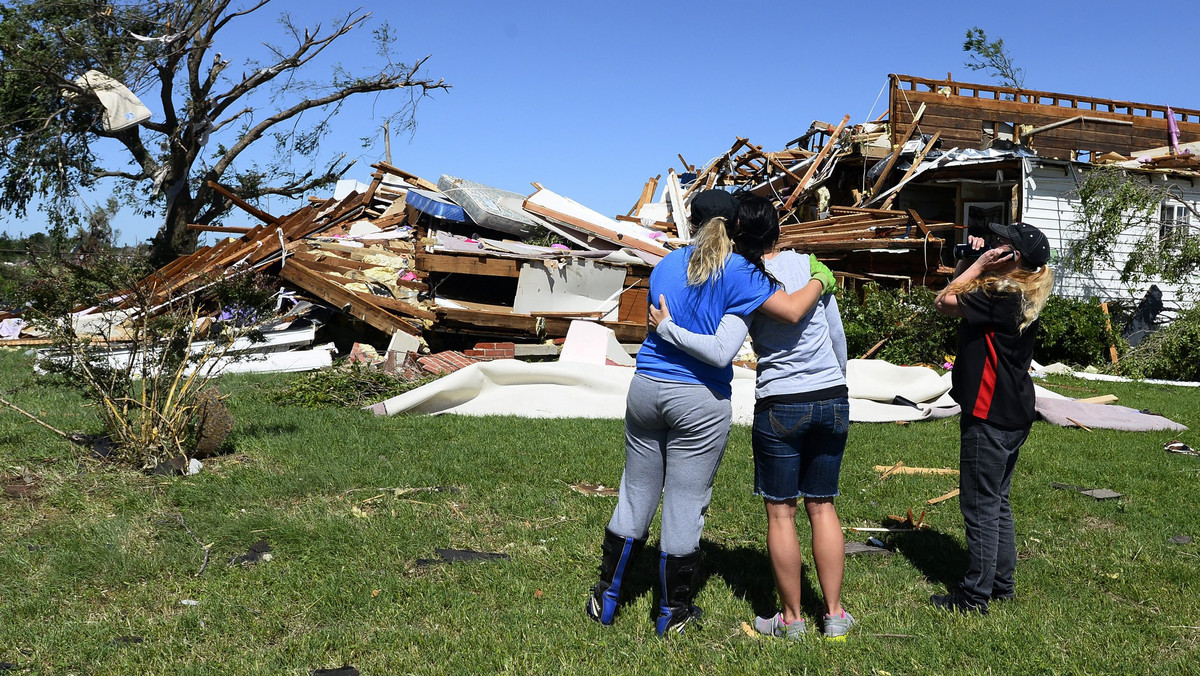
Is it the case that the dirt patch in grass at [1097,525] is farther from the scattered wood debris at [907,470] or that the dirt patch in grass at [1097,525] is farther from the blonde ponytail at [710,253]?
the blonde ponytail at [710,253]

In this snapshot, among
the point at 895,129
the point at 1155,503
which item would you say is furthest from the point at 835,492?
the point at 895,129

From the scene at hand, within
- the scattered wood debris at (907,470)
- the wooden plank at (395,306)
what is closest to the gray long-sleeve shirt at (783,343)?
the scattered wood debris at (907,470)

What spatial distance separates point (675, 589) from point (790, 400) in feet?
2.89

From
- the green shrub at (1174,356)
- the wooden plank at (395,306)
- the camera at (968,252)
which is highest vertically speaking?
the camera at (968,252)

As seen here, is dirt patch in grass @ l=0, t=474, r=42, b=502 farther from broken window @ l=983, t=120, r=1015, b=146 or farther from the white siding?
broken window @ l=983, t=120, r=1015, b=146

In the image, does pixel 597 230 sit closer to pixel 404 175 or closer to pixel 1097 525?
pixel 404 175

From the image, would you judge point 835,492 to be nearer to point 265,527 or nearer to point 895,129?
point 265,527

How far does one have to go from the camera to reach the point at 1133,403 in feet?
33.7

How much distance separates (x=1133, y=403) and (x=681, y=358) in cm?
917

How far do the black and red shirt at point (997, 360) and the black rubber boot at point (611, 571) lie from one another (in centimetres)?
154

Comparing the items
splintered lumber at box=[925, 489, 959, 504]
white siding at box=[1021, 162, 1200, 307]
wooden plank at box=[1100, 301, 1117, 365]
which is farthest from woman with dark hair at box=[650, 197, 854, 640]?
white siding at box=[1021, 162, 1200, 307]

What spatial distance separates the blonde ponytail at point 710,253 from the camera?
3.28 m

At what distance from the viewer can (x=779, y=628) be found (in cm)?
354

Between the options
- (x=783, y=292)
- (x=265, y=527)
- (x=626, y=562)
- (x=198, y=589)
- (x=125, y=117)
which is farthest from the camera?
(x=125, y=117)
